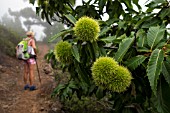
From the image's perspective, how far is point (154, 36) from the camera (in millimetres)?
1575

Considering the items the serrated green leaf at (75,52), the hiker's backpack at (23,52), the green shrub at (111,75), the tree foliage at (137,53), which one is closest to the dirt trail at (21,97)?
the hiker's backpack at (23,52)

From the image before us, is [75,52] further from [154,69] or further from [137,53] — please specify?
[154,69]

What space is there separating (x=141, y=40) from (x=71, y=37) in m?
→ 0.47

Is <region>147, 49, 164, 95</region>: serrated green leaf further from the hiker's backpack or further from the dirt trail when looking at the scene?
the hiker's backpack

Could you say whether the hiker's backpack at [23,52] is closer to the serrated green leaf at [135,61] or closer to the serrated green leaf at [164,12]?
the serrated green leaf at [164,12]

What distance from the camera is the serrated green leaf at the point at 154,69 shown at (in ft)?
4.07

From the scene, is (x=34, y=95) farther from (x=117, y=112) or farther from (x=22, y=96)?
(x=117, y=112)

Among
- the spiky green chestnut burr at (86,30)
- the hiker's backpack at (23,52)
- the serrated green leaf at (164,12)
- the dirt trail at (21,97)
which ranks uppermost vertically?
the hiker's backpack at (23,52)

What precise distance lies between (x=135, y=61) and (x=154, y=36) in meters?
0.22

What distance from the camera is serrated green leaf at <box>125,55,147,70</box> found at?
57.1 inches

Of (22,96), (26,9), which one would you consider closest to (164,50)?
(22,96)

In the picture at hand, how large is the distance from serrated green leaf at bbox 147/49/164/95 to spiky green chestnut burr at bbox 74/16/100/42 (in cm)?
45

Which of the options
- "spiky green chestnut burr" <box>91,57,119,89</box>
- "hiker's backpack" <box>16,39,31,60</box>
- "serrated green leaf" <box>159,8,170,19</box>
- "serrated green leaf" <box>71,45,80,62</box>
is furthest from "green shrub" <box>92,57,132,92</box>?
"hiker's backpack" <box>16,39,31,60</box>

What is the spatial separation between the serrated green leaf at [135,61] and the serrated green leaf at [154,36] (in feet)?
0.30
